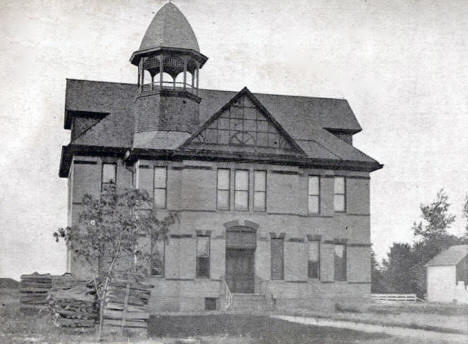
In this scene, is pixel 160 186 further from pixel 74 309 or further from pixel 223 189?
pixel 74 309

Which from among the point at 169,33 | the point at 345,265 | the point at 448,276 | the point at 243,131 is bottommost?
the point at 448,276

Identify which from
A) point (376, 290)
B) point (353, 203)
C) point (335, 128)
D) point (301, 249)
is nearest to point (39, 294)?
point (301, 249)

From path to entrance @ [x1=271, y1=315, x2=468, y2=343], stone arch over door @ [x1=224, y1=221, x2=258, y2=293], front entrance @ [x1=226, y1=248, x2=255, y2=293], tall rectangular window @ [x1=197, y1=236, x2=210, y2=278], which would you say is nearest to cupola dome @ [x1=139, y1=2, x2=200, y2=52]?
stone arch over door @ [x1=224, y1=221, x2=258, y2=293]

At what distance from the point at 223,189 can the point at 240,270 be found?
13.5 ft

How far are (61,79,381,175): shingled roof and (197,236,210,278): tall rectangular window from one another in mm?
4768

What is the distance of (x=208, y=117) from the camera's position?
41531 mm

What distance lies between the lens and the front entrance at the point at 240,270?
37.2 metres

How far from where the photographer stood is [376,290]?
62.8 m

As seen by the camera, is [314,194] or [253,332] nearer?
[253,332]

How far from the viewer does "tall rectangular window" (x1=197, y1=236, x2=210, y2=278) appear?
36406mm

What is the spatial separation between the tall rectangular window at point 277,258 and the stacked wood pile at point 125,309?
13.0 m

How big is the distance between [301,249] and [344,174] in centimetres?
522

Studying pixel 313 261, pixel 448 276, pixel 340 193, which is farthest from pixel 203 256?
pixel 448 276

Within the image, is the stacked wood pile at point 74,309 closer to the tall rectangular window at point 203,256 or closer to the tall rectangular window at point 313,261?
the tall rectangular window at point 203,256
